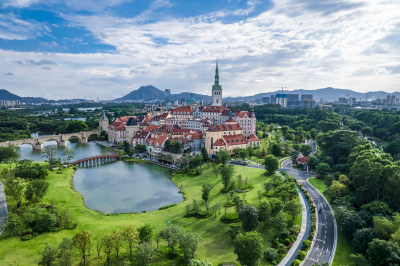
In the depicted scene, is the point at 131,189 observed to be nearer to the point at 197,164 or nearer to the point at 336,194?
the point at 197,164

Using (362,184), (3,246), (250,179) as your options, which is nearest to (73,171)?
(3,246)

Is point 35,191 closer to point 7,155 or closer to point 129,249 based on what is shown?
point 129,249

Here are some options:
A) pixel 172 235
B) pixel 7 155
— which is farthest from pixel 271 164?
pixel 7 155

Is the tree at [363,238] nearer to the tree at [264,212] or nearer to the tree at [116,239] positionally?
the tree at [264,212]

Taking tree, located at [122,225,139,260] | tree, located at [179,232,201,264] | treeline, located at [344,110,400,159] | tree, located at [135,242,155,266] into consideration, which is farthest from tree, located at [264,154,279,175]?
tree, located at [135,242,155,266]

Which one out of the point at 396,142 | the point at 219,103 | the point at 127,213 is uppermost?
the point at 219,103

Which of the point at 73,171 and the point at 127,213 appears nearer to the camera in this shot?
the point at 127,213
